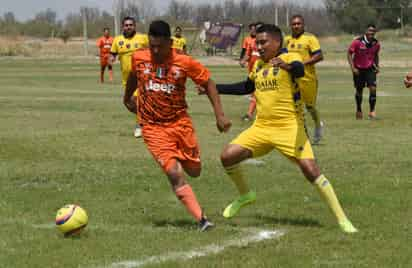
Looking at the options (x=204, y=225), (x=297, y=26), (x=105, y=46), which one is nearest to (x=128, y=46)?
(x=297, y=26)

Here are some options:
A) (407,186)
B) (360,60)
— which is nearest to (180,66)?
(407,186)

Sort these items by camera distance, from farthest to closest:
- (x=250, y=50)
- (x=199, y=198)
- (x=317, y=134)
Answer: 1. (x=250, y=50)
2. (x=317, y=134)
3. (x=199, y=198)

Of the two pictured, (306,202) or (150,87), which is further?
(306,202)

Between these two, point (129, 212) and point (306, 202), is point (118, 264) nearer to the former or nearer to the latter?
point (129, 212)

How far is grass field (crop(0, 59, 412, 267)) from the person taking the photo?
6816 mm

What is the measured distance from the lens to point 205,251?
22.7 ft

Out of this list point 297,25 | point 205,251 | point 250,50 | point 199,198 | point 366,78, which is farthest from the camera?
point 250,50

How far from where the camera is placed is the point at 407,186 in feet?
32.7

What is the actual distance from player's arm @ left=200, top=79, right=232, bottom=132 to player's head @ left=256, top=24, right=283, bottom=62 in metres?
0.56

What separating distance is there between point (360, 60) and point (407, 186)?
9.12m

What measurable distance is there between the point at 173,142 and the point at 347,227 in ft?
5.82

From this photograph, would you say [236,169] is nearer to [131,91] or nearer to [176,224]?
[176,224]

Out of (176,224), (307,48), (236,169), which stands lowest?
(176,224)

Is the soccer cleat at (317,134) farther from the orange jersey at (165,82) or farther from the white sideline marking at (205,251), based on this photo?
the white sideline marking at (205,251)
